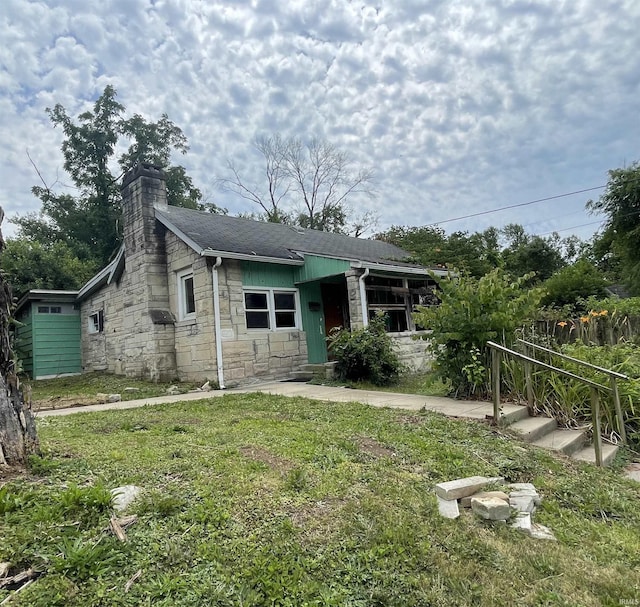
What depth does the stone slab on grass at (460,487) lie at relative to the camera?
2812 millimetres

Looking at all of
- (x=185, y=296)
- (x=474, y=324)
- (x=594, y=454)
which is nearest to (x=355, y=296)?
(x=474, y=324)

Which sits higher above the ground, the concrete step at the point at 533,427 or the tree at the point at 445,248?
the tree at the point at 445,248

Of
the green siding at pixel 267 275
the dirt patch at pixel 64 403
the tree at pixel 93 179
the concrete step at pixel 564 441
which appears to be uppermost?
the tree at pixel 93 179

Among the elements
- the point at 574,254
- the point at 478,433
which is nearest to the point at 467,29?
the point at 478,433

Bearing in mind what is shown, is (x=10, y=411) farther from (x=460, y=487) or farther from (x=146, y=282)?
(x=146, y=282)

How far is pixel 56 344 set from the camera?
1393cm

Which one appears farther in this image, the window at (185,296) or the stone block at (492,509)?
the window at (185,296)

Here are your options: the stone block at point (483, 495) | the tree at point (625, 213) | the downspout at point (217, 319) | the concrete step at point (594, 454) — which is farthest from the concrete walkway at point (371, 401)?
the tree at point (625, 213)

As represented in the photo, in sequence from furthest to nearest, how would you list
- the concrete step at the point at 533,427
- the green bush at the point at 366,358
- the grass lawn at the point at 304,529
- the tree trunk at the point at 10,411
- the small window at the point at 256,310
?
the small window at the point at 256,310, the green bush at the point at 366,358, the concrete step at the point at 533,427, the tree trunk at the point at 10,411, the grass lawn at the point at 304,529

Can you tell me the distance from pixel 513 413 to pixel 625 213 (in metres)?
14.8

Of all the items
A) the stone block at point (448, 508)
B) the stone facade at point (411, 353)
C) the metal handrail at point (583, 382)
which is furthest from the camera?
the stone facade at point (411, 353)

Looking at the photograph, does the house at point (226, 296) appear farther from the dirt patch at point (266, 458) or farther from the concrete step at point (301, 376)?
the dirt patch at point (266, 458)

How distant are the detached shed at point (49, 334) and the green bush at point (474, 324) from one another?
12930 mm

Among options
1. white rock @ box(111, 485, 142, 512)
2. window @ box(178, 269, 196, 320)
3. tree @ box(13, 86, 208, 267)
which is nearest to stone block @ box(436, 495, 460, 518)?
white rock @ box(111, 485, 142, 512)
